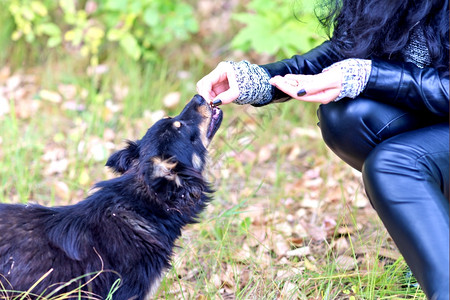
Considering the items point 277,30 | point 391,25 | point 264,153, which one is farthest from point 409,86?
point 277,30

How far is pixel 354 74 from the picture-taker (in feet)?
7.27

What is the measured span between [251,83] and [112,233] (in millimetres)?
964

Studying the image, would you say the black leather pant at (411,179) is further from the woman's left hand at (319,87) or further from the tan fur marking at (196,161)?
the tan fur marking at (196,161)

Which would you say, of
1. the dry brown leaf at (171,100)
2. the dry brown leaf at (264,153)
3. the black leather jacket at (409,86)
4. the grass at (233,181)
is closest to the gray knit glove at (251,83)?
the black leather jacket at (409,86)

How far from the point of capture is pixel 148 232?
97.0 inches

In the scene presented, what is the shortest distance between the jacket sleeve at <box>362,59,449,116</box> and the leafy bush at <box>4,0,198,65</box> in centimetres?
275

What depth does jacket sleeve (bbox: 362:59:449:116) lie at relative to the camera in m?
2.15

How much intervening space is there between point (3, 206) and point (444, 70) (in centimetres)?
214

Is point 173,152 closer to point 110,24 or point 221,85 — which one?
point 221,85

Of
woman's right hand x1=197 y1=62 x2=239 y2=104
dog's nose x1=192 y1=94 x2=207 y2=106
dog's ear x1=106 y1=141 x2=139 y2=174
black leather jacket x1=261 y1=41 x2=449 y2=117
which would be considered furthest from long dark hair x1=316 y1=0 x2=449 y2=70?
dog's ear x1=106 y1=141 x2=139 y2=174

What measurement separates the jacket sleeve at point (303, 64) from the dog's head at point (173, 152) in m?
0.39

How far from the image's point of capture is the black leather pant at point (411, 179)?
1.89 m

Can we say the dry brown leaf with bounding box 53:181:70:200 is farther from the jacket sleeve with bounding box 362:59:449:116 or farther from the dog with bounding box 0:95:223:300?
the jacket sleeve with bounding box 362:59:449:116

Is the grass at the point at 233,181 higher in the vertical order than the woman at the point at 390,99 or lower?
lower
